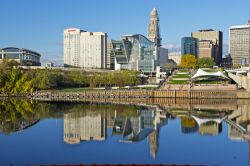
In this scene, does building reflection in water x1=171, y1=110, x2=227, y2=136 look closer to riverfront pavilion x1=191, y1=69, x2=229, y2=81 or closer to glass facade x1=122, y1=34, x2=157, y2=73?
riverfront pavilion x1=191, y1=69, x2=229, y2=81

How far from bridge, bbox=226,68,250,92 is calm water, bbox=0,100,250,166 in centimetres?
3320

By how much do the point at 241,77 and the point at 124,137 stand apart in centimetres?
6346

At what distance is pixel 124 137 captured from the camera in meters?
40.8

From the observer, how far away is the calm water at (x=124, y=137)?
31.1 meters

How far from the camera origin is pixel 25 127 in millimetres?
47188

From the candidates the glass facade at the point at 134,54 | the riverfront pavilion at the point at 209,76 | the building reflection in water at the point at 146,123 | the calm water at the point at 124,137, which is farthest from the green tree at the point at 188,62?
the calm water at the point at 124,137

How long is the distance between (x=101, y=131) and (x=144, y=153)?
12357 millimetres

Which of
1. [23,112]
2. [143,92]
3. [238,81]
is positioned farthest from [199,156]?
[238,81]

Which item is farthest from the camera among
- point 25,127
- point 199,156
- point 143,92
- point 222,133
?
point 143,92

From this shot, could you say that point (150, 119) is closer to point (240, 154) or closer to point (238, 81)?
point (240, 154)

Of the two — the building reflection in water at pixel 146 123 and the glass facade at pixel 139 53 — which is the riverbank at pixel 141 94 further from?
the glass facade at pixel 139 53

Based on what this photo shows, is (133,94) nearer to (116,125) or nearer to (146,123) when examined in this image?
(146,123)

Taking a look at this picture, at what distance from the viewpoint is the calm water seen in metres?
31.1

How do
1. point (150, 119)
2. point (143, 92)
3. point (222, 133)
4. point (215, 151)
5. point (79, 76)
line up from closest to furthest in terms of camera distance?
1. point (215, 151)
2. point (222, 133)
3. point (150, 119)
4. point (143, 92)
5. point (79, 76)
